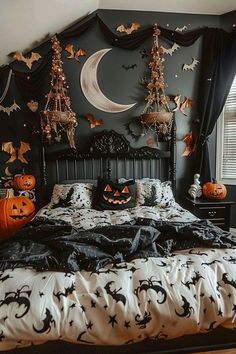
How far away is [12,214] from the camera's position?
2785 mm

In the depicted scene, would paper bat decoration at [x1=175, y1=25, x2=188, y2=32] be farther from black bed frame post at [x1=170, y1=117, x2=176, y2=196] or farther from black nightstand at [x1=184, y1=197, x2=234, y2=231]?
black nightstand at [x1=184, y1=197, x2=234, y2=231]

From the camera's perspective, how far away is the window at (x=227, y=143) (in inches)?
130

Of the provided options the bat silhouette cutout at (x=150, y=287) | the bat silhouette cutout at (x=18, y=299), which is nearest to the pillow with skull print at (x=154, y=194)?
the bat silhouette cutout at (x=150, y=287)

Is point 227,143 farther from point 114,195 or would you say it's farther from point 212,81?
point 114,195

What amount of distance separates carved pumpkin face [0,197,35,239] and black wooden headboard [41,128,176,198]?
423 millimetres

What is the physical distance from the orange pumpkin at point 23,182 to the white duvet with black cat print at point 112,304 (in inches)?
73.6

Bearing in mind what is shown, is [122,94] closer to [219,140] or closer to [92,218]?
[219,140]

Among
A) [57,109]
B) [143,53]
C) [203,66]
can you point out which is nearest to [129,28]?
[143,53]

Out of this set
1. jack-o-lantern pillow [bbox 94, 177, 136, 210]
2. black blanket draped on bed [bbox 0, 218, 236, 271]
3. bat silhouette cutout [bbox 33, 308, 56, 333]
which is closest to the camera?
bat silhouette cutout [bbox 33, 308, 56, 333]

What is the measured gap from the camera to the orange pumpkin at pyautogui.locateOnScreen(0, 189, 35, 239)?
109 inches

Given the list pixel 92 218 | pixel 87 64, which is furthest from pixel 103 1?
pixel 92 218

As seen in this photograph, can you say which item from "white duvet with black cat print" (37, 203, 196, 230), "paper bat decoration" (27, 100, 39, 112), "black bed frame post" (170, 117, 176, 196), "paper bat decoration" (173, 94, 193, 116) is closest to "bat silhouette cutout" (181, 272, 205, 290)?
"white duvet with black cat print" (37, 203, 196, 230)

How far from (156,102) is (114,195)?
1.36 meters

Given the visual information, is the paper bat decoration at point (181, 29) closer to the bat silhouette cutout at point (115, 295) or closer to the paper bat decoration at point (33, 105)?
the paper bat decoration at point (33, 105)
